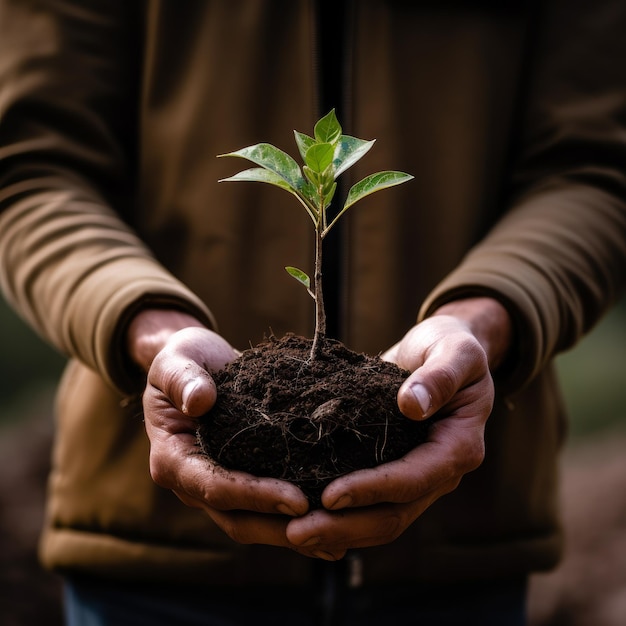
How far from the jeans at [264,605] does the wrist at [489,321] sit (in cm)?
A: 64

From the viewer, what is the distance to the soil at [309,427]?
1373mm

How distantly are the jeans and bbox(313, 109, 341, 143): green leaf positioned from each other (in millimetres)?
1013

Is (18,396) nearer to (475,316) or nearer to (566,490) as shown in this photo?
(566,490)

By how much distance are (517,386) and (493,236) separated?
1.28ft

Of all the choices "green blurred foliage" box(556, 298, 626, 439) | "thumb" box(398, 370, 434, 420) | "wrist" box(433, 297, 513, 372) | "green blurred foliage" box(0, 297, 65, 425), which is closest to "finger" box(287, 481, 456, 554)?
"thumb" box(398, 370, 434, 420)

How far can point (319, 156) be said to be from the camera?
1.46 meters

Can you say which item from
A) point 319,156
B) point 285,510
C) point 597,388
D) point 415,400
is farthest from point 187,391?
point 597,388

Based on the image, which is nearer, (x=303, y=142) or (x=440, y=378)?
(x=440, y=378)

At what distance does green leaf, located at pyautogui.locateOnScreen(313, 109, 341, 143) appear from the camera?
4.87 feet

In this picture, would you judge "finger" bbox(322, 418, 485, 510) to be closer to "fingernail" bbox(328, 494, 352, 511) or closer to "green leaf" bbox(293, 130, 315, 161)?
"fingernail" bbox(328, 494, 352, 511)


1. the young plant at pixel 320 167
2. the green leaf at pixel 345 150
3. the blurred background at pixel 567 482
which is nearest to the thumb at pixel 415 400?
the young plant at pixel 320 167

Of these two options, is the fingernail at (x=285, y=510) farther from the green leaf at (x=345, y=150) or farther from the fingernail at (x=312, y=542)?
the green leaf at (x=345, y=150)

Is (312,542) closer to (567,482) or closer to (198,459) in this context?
(198,459)

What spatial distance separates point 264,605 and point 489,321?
0.87 m
